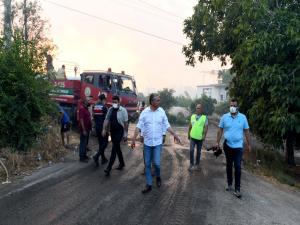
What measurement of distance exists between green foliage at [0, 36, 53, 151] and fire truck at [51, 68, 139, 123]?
5.50 m

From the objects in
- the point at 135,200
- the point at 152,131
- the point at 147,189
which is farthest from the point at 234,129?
the point at 135,200

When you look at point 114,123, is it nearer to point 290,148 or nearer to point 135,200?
point 135,200

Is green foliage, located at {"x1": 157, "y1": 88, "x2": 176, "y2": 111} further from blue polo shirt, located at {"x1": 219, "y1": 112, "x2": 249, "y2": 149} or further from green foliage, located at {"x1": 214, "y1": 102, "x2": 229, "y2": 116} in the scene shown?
blue polo shirt, located at {"x1": 219, "y1": 112, "x2": 249, "y2": 149}

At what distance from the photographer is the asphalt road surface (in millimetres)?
6422

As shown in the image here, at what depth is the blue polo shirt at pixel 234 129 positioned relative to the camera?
8281 millimetres

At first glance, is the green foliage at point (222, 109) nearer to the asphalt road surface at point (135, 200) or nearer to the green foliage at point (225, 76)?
the green foliage at point (225, 76)

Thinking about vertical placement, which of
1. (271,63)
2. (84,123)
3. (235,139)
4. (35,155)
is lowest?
(35,155)

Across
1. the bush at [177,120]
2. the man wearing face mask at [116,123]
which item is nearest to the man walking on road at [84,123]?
the man wearing face mask at [116,123]

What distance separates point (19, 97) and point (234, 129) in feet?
20.5

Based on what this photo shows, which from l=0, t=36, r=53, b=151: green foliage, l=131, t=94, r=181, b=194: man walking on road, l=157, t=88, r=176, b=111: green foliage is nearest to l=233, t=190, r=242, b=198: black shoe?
l=131, t=94, r=181, b=194: man walking on road

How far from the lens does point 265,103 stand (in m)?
14.4

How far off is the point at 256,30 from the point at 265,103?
263cm

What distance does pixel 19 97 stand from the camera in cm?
1134

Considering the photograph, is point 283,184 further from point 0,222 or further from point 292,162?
point 0,222
